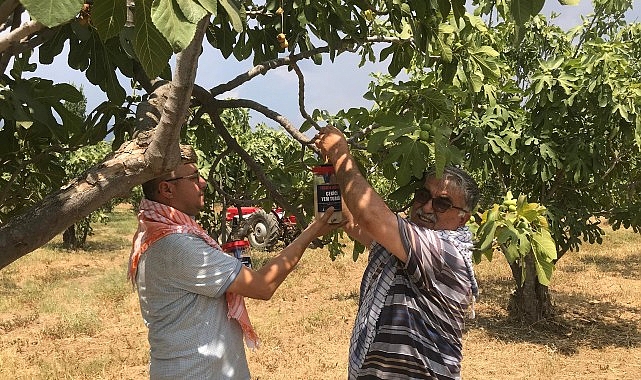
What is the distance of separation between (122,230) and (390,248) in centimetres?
2245

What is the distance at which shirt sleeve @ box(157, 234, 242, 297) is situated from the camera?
2.01 m

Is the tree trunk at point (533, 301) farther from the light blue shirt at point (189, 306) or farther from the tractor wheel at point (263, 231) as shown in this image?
the tractor wheel at point (263, 231)

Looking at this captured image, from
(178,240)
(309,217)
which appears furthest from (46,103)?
(309,217)

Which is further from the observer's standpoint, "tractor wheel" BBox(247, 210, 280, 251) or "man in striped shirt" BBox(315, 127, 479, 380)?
"tractor wheel" BBox(247, 210, 280, 251)

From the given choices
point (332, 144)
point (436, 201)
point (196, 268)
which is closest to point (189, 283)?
point (196, 268)

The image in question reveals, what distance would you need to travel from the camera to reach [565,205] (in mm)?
7367

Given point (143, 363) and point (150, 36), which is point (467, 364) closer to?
point (143, 363)

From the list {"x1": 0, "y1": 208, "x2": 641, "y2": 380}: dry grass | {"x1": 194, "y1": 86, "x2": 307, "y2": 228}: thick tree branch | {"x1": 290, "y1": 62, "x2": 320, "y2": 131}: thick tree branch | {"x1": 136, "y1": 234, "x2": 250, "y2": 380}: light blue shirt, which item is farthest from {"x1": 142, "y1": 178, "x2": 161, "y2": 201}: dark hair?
{"x1": 0, "y1": 208, "x2": 641, "y2": 380}: dry grass

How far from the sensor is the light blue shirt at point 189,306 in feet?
6.63

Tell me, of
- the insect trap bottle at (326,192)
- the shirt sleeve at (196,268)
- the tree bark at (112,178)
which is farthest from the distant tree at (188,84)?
A: the shirt sleeve at (196,268)

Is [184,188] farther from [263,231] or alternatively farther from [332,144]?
[263,231]

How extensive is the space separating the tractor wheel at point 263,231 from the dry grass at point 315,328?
399cm

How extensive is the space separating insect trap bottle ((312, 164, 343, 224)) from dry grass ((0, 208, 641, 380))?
14.9 feet

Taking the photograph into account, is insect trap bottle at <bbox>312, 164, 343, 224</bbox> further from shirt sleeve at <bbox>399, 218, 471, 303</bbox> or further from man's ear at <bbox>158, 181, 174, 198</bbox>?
man's ear at <bbox>158, 181, 174, 198</bbox>
